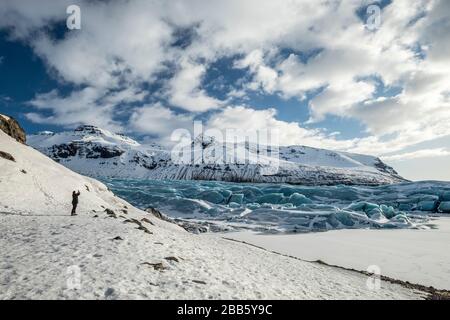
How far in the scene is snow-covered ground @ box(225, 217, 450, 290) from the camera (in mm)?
18266

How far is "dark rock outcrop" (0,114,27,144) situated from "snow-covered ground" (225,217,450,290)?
3145cm

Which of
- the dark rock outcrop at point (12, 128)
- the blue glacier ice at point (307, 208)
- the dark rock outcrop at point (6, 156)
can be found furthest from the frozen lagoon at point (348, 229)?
the dark rock outcrop at point (12, 128)

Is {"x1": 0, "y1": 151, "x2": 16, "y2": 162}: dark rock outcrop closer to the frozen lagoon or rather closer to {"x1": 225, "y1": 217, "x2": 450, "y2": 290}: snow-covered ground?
the frozen lagoon

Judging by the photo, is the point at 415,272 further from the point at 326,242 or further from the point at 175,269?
the point at 175,269

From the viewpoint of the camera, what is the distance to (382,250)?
23.9 meters

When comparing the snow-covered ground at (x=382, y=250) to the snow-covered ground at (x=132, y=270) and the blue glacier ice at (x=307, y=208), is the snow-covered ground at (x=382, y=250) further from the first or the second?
the blue glacier ice at (x=307, y=208)

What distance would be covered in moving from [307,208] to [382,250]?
2571 centimetres

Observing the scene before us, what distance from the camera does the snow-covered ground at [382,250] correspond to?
18.3 meters

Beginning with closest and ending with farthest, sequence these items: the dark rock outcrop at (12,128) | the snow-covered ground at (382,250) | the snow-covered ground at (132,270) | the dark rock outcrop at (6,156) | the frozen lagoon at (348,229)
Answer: the snow-covered ground at (132,270) → the snow-covered ground at (382,250) → the frozen lagoon at (348,229) → the dark rock outcrop at (6,156) → the dark rock outcrop at (12,128)

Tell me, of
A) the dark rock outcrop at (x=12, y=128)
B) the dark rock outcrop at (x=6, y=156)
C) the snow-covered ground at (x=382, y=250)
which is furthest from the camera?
the dark rock outcrop at (x=12, y=128)

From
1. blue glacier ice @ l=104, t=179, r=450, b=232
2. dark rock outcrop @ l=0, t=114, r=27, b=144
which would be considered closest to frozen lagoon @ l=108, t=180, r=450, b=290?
blue glacier ice @ l=104, t=179, r=450, b=232

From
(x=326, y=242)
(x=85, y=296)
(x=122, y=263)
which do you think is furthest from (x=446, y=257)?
(x=85, y=296)

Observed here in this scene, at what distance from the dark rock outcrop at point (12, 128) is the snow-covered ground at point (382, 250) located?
103 ft

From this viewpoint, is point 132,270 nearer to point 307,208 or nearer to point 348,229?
point 348,229
